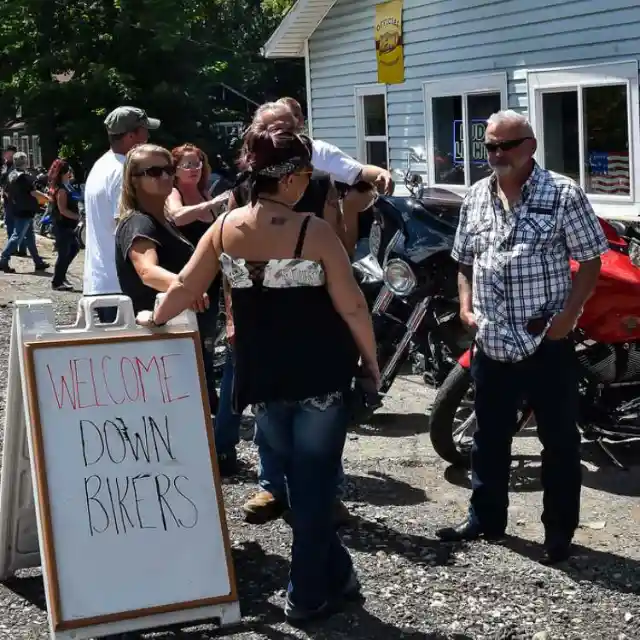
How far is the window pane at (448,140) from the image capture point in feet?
46.1

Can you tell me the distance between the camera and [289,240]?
3572 millimetres

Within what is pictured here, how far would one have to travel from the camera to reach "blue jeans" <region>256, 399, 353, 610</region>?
3721 mm

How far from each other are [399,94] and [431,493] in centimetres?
1030

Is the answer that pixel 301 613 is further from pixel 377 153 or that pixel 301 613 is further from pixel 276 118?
pixel 377 153

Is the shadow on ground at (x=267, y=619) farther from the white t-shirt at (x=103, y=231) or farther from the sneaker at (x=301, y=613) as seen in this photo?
the white t-shirt at (x=103, y=231)

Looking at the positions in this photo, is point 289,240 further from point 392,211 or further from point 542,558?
point 392,211

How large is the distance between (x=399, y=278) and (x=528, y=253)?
187 centimetres

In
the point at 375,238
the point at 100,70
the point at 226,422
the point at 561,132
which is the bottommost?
the point at 226,422

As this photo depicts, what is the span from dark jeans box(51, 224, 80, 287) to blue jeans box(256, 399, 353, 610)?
409 inches

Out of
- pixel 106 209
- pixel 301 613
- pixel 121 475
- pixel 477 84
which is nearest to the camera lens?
pixel 121 475

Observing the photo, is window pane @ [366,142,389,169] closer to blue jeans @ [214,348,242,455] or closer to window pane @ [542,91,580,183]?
window pane @ [542,91,580,183]

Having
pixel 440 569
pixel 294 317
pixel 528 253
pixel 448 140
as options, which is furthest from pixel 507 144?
pixel 448 140

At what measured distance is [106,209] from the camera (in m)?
5.26

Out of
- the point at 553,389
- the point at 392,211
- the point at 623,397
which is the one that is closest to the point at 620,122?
the point at 392,211
